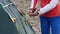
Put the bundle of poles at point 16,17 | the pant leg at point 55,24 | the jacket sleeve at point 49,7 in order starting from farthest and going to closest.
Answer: the pant leg at point 55,24 → the jacket sleeve at point 49,7 → the bundle of poles at point 16,17

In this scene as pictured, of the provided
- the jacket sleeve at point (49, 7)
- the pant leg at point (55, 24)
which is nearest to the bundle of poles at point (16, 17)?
the jacket sleeve at point (49, 7)

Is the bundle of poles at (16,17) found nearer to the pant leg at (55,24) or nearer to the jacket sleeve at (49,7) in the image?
the jacket sleeve at (49,7)

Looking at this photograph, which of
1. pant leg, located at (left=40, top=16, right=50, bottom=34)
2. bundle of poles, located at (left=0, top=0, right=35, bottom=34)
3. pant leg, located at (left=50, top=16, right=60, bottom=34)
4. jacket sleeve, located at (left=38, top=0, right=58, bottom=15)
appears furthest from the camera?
pant leg, located at (left=40, top=16, right=50, bottom=34)

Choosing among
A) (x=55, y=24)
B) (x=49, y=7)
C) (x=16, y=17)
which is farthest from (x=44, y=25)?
(x=16, y=17)

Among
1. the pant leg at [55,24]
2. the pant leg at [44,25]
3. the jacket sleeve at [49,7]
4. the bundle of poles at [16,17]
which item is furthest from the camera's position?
the pant leg at [44,25]

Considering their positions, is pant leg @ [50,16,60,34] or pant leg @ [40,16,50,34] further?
pant leg @ [40,16,50,34]

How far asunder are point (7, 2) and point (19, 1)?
5.61 meters

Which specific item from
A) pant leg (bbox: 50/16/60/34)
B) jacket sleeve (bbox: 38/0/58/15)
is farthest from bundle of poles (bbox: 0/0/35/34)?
pant leg (bbox: 50/16/60/34)

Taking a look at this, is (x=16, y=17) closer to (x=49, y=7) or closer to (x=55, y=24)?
(x=49, y=7)

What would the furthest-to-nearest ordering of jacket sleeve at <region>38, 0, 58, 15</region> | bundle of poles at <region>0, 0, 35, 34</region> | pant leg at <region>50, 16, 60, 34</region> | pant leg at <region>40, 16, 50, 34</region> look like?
pant leg at <region>40, 16, 50, 34</region> < pant leg at <region>50, 16, 60, 34</region> < jacket sleeve at <region>38, 0, 58, 15</region> < bundle of poles at <region>0, 0, 35, 34</region>

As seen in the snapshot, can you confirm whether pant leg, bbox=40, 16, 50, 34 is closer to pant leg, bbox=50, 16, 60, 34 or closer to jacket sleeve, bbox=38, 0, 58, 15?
pant leg, bbox=50, 16, 60, 34

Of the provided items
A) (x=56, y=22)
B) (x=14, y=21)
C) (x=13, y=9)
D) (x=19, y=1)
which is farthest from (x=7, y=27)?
(x=19, y=1)

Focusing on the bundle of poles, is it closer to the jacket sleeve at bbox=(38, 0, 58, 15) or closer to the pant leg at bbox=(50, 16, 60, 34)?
the jacket sleeve at bbox=(38, 0, 58, 15)

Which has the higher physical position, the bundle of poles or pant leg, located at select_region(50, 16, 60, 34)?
the bundle of poles
